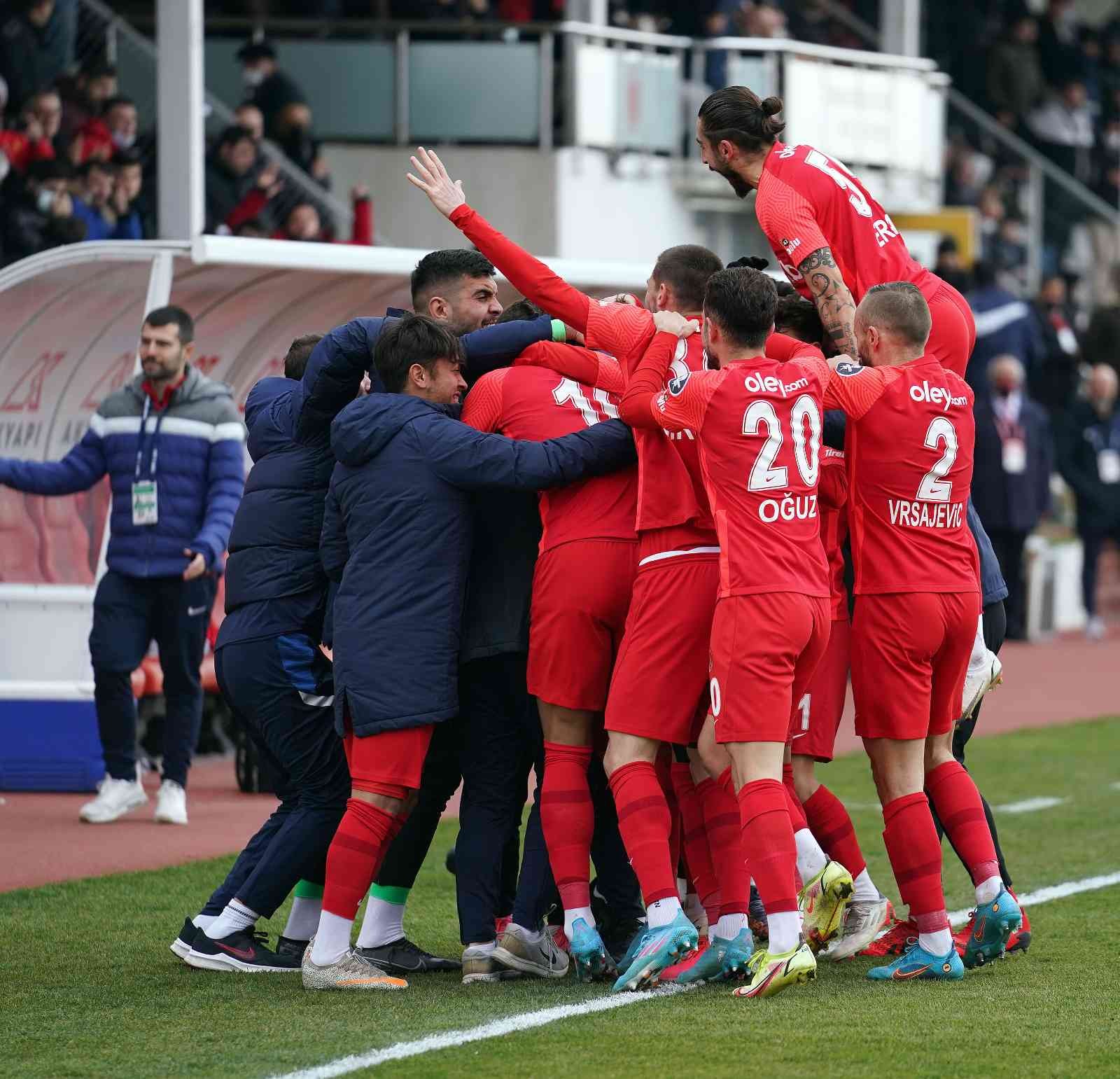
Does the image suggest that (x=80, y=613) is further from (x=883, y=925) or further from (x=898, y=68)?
(x=898, y=68)

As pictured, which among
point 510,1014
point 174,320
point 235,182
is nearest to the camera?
point 510,1014

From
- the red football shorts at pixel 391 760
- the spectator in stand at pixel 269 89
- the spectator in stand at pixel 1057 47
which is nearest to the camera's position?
the red football shorts at pixel 391 760

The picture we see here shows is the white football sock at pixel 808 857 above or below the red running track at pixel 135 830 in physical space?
above

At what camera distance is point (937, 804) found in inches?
257

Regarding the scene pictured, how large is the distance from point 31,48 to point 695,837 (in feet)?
31.4

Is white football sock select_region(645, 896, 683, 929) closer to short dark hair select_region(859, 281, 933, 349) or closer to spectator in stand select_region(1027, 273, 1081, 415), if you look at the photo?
short dark hair select_region(859, 281, 933, 349)

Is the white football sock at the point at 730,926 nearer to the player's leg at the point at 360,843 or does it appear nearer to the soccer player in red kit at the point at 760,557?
the soccer player in red kit at the point at 760,557

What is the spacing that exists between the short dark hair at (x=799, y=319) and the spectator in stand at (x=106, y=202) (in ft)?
23.9

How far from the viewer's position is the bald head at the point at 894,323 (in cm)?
633

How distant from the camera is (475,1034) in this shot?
18.3 feet

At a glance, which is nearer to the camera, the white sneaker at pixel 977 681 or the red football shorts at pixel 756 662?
the red football shorts at pixel 756 662

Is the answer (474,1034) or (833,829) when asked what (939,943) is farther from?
(474,1034)

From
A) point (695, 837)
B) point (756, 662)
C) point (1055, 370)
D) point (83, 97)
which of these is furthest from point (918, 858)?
point (1055, 370)

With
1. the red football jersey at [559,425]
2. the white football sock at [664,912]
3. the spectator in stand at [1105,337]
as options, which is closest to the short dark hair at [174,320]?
the red football jersey at [559,425]
